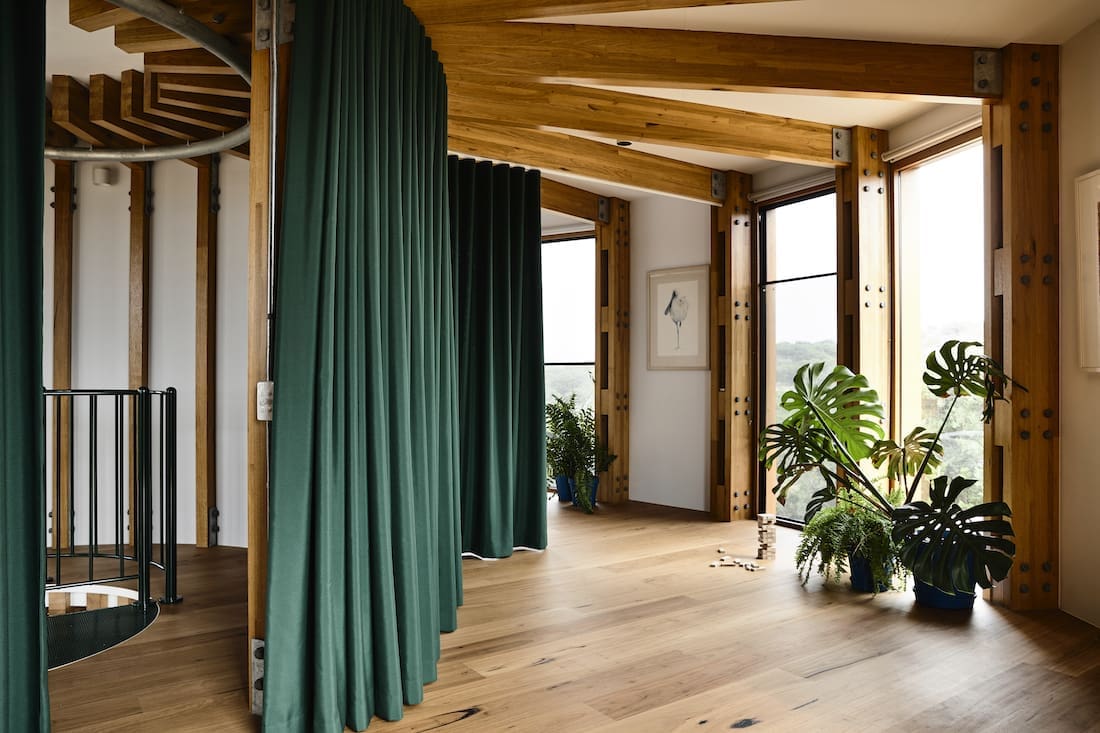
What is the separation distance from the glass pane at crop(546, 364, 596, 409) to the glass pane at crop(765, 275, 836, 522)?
1872mm

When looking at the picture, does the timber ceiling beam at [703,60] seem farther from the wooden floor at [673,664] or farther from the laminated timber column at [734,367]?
the wooden floor at [673,664]

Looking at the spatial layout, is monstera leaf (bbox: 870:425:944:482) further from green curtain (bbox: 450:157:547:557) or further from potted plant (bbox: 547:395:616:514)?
potted plant (bbox: 547:395:616:514)

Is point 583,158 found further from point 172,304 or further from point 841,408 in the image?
point 172,304

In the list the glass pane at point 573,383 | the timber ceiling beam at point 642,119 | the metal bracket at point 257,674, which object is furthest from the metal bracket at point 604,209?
the metal bracket at point 257,674

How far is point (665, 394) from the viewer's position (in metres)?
6.68

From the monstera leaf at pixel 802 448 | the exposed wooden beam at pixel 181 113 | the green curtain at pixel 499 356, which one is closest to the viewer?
the exposed wooden beam at pixel 181 113

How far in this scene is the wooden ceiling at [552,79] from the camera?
3.11 metres

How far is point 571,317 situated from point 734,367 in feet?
6.57

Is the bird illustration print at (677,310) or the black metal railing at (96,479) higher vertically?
the bird illustration print at (677,310)

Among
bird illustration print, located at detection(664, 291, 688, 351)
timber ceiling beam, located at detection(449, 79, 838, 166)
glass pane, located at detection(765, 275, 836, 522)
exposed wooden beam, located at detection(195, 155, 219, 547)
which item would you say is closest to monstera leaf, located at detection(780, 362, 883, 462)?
glass pane, located at detection(765, 275, 836, 522)

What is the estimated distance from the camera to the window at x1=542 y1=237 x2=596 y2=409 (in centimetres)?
739

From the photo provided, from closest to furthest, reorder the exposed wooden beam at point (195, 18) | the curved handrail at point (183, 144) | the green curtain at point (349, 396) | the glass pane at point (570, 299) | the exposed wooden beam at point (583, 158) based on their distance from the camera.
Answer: the green curtain at point (349, 396), the curved handrail at point (183, 144), the exposed wooden beam at point (195, 18), the exposed wooden beam at point (583, 158), the glass pane at point (570, 299)

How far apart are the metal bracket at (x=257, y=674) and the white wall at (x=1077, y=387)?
3457mm

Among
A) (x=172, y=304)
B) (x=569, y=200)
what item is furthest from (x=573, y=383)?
(x=172, y=304)
